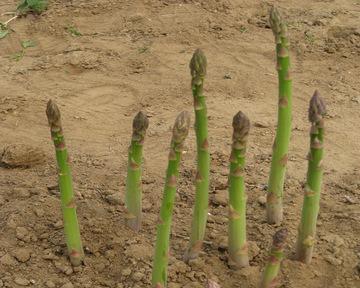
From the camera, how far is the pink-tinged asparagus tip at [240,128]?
9.31 ft

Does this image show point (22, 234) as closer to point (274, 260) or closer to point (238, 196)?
point (238, 196)

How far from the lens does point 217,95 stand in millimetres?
5820

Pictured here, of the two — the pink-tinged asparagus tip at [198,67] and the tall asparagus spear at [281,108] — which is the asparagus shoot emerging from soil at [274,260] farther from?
the pink-tinged asparagus tip at [198,67]

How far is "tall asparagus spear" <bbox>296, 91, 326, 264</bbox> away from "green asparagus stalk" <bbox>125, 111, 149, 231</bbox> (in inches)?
31.1

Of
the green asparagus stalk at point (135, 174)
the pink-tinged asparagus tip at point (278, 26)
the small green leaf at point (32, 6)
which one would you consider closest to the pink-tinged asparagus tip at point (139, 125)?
the green asparagus stalk at point (135, 174)

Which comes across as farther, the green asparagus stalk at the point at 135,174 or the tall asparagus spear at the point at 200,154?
the green asparagus stalk at the point at 135,174

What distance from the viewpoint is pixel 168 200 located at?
2859 millimetres

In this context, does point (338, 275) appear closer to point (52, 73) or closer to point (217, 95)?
point (217, 95)

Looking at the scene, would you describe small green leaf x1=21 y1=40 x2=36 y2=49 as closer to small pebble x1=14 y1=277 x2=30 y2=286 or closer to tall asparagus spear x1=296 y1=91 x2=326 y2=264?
small pebble x1=14 y1=277 x2=30 y2=286

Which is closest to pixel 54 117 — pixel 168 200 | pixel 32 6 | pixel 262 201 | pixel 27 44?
pixel 168 200

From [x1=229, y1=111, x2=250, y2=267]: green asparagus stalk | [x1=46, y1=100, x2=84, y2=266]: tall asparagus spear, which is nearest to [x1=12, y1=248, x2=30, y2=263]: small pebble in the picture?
[x1=46, y1=100, x2=84, y2=266]: tall asparagus spear

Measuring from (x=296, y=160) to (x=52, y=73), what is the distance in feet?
9.21

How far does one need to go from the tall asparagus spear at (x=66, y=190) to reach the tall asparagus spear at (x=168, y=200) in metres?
0.53

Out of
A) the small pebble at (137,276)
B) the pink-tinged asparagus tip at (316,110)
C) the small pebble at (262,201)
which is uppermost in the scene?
the pink-tinged asparagus tip at (316,110)
